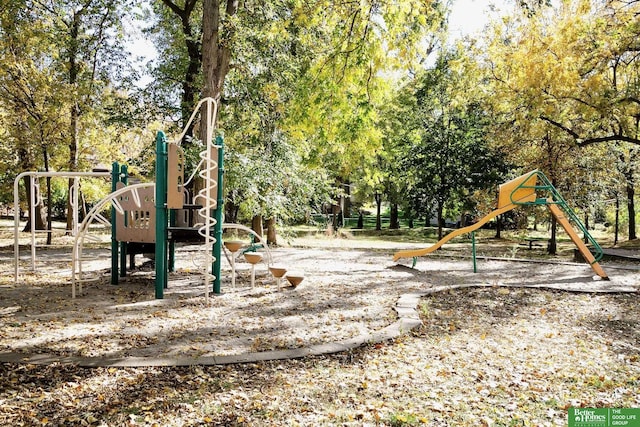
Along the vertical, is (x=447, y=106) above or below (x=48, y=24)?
below

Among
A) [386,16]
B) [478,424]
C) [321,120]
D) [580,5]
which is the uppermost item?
[580,5]

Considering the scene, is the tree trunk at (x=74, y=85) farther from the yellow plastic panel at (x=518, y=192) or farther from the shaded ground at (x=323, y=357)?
the yellow plastic panel at (x=518, y=192)

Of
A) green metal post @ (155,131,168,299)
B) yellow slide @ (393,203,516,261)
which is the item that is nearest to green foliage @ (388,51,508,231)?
yellow slide @ (393,203,516,261)

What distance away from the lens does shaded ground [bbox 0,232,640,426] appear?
3.02m

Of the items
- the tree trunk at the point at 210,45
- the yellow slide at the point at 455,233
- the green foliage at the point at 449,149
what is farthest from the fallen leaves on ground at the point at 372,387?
the green foliage at the point at 449,149

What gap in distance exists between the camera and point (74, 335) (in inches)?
180

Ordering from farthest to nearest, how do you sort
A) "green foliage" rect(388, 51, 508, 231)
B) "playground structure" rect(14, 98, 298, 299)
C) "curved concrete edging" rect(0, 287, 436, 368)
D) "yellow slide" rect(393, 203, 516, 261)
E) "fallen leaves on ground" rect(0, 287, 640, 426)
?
"green foliage" rect(388, 51, 508, 231) → "yellow slide" rect(393, 203, 516, 261) → "playground structure" rect(14, 98, 298, 299) → "curved concrete edging" rect(0, 287, 436, 368) → "fallen leaves on ground" rect(0, 287, 640, 426)

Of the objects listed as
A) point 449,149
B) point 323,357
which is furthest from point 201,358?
point 449,149

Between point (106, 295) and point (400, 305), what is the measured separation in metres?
3.79

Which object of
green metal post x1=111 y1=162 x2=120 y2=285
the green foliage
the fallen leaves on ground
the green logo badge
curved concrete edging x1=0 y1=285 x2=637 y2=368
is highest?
the green foliage

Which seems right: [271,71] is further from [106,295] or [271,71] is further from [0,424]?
[0,424]

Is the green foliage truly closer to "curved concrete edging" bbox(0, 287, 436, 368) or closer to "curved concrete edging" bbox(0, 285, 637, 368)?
"curved concrete edging" bbox(0, 285, 637, 368)

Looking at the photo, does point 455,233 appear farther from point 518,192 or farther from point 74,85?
point 74,85

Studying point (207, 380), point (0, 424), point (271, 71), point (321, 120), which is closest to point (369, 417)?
point (207, 380)
